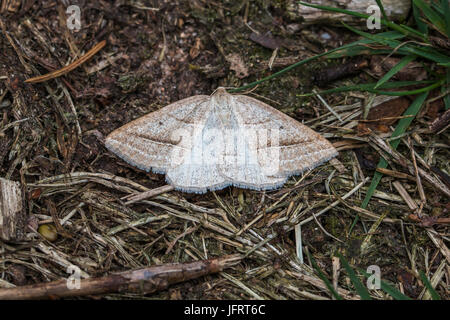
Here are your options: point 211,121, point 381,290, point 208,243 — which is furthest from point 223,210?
point 381,290

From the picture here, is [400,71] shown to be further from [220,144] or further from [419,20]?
[220,144]

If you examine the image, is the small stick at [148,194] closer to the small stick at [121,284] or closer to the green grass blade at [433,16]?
the small stick at [121,284]

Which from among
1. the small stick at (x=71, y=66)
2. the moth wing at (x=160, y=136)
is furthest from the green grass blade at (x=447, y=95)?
the small stick at (x=71, y=66)

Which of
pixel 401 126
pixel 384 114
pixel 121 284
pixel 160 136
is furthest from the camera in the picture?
pixel 384 114

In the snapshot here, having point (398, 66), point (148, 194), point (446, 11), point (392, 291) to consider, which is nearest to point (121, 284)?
point (148, 194)

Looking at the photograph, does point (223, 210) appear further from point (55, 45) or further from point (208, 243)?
point (55, 45)
